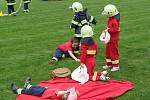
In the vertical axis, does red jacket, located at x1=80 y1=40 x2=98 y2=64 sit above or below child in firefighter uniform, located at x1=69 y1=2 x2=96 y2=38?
below

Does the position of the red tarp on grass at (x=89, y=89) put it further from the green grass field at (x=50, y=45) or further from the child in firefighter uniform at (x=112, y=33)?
the child in firefighter uniform at (x=112, y=33)

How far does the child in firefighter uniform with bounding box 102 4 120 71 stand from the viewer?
1038cm

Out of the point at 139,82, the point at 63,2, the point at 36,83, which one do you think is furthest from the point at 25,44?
the point at 63,2

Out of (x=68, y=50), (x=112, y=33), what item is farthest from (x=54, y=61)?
(x=112, y=33)

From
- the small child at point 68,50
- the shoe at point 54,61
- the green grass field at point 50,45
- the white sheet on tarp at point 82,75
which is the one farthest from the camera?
the small child at point 68,50

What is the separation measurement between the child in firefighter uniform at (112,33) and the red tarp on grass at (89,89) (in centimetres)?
125

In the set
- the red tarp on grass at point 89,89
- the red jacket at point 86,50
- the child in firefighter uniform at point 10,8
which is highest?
the child in firefighter uniform at point 10,8

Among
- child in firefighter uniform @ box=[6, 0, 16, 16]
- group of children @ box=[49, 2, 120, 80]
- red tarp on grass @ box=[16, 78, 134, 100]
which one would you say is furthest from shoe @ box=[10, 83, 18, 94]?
child in firefighter uniform @ box=[6, 0, 16, 16]

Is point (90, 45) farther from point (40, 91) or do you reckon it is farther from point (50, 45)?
point (50, 45)

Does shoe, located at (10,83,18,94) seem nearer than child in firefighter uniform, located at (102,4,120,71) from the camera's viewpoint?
Yes

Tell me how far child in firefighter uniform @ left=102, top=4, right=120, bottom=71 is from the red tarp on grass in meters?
1.25

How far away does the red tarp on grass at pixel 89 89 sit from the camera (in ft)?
28.0

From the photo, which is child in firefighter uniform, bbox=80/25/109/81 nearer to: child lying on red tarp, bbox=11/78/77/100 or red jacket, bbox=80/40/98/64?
red jacket, bbox=80/40/98/64

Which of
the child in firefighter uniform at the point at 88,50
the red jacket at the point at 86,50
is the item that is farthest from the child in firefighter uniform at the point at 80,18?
the red jacket at the point at 86,50
